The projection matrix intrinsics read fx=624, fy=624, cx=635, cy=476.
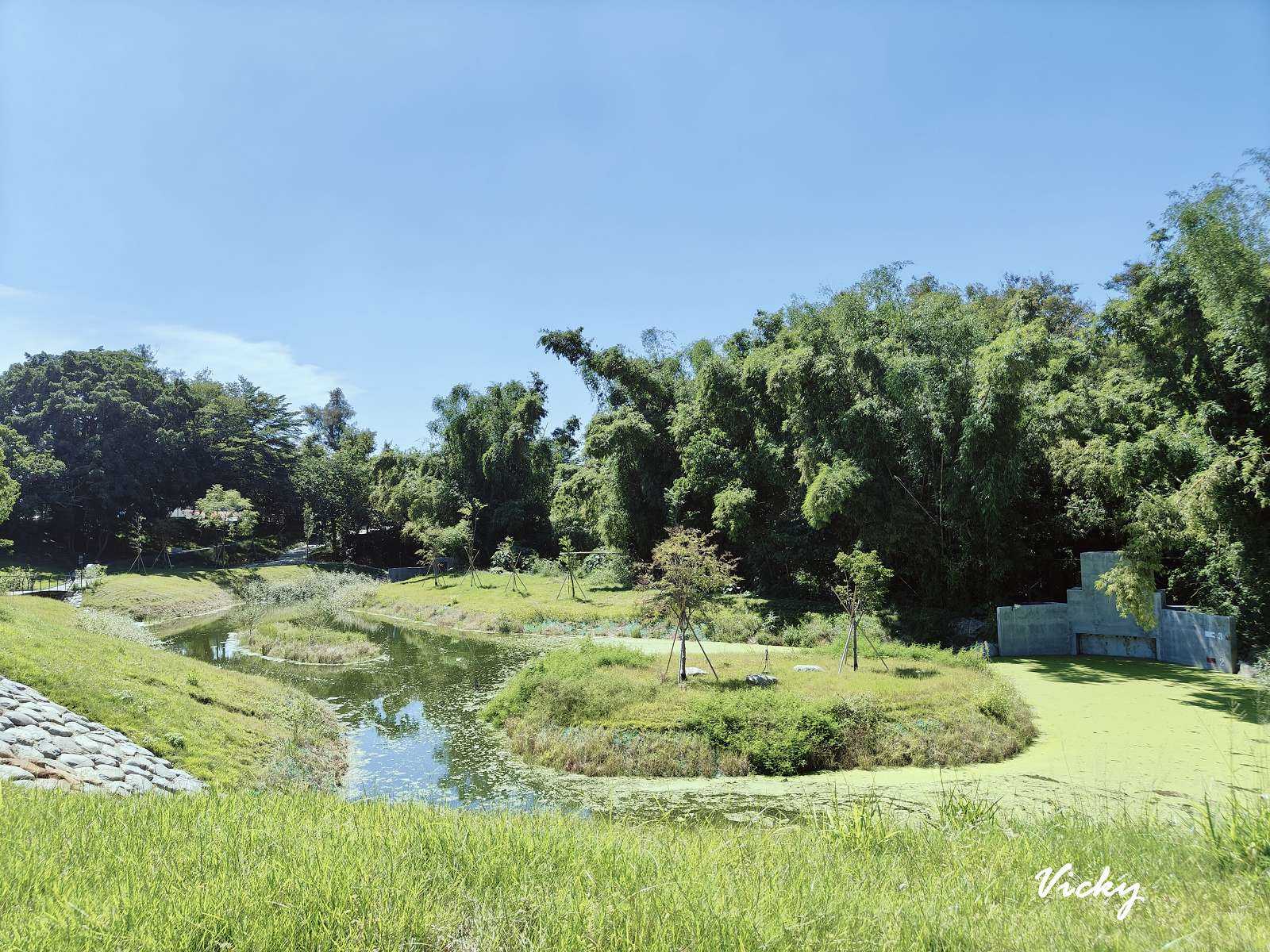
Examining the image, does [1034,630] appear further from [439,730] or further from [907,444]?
[439,730]

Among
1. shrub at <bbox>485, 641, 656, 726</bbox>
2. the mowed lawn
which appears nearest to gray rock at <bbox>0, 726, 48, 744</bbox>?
shrub at <bbox>485, 641, 656, 726</bbox>

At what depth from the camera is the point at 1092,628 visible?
715 inches

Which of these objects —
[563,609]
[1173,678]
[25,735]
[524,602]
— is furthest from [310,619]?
[1173,678]

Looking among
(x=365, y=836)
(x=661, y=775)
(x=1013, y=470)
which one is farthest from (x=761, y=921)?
(x=1013, y=470)

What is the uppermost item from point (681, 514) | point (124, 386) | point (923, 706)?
point (124, 386)

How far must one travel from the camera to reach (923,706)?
39.4ft

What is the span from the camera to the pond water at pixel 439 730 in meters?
9.28

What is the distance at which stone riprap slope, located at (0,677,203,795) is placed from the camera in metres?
6.90

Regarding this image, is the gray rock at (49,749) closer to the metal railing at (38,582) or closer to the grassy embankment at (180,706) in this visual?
the grassy embankment at (180,706)

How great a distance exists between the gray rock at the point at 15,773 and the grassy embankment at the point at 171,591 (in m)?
27.4

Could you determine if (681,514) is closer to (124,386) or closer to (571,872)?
(571,872)

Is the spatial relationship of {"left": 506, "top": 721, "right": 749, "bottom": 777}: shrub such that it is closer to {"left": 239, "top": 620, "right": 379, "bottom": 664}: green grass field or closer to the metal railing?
{"left": 239, "top": 620, "right": 379, "bottom": 664}: green grass field

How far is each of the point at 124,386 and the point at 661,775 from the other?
5219cm

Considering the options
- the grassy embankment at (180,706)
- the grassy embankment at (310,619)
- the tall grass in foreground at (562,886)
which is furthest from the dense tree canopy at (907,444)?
the tall grass in foreground at (562,886)
